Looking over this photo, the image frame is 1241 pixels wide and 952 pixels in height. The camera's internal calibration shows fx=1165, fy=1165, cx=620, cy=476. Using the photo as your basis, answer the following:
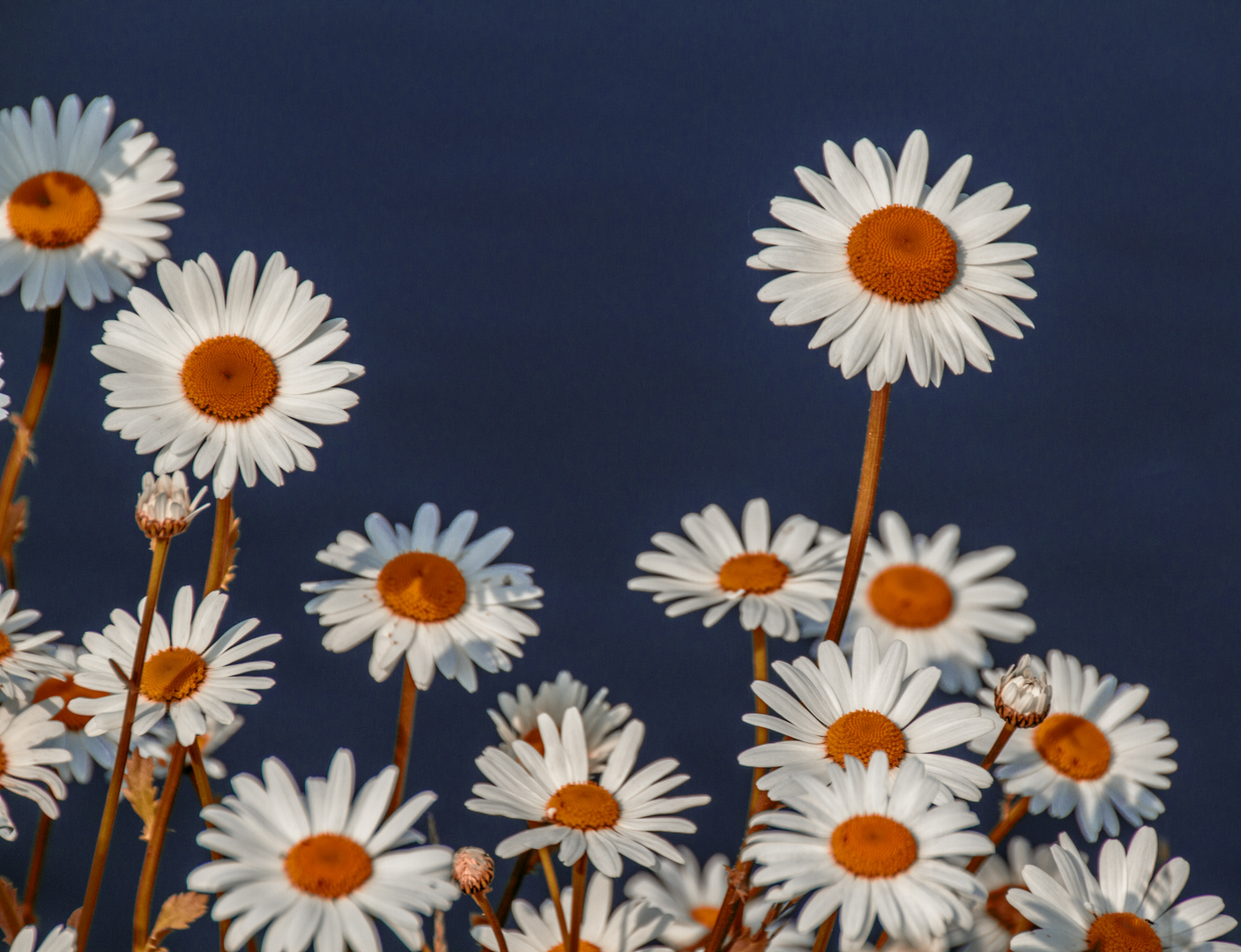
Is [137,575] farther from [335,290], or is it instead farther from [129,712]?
[129,712]

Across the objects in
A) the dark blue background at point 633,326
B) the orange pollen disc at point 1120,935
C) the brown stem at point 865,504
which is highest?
the dark blue background at point 633,326

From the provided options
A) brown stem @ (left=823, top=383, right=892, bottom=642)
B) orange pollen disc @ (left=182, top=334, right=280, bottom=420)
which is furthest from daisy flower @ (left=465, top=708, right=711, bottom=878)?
orange pollen disc @ (left=182, top=334, right=280, bottom=420)

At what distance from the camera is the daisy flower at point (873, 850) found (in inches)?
20.7

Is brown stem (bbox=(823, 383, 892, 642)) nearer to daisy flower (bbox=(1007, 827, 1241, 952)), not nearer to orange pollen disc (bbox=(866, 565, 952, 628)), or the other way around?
daisy flower (bbox=(1007, 827, 1241, 952))

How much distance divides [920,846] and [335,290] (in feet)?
2.47

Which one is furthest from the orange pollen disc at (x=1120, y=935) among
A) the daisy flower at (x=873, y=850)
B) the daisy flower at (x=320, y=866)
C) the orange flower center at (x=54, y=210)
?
the orange flower center at (x=54, y=210)

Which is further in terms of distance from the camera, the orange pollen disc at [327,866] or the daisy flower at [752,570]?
the daisy flower at [752,570]

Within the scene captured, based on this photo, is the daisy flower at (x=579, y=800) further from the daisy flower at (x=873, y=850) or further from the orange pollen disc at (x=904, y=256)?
the orange pollen disc at (x=904, y=256)

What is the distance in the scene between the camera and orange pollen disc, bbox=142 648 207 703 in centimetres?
60

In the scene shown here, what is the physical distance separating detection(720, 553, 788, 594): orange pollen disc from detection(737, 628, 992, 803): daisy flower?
184mm

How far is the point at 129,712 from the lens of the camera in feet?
1.76

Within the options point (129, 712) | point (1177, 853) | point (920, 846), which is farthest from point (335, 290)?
point (1177, 853)

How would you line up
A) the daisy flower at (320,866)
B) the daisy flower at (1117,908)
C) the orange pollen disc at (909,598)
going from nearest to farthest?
1. the daisy flower at (320,866)
2. the daisy flower at (1117,908)
3. the orange pollen disc at (909,598)

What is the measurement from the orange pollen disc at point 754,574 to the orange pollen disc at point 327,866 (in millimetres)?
379
